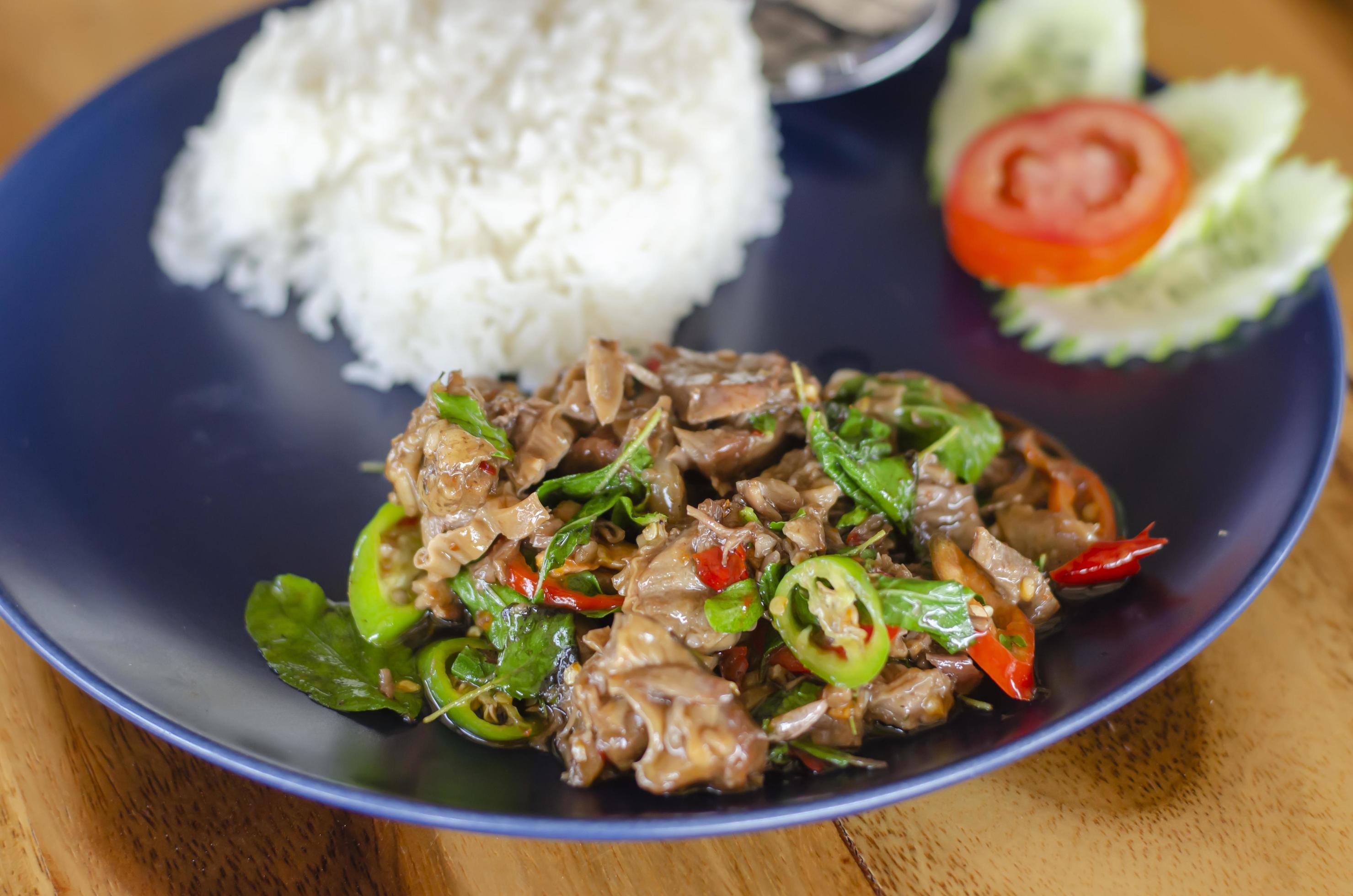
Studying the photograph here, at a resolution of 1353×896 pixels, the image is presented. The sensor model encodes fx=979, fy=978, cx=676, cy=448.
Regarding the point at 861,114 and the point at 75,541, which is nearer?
the point at 75,541

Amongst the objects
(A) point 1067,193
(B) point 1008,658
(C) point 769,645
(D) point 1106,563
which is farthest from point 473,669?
(A) point 1067,193

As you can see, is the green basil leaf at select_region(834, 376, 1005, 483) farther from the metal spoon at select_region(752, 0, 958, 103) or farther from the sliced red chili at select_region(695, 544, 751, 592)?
the metal spoon at select_region(752, 0, 958, 103)

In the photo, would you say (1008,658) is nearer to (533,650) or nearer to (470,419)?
(533,650)

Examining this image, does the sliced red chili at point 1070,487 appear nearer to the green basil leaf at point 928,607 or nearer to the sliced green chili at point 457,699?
the green basil leaf at point 928,607

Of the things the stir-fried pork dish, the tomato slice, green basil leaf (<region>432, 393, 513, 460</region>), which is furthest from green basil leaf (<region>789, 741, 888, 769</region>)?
the tomato slice

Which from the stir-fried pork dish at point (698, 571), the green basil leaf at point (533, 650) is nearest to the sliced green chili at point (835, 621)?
the stir-fried pork dish at point (698, 571)

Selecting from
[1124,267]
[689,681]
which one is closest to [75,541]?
[689,681]

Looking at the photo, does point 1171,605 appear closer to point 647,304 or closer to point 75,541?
point 647,304

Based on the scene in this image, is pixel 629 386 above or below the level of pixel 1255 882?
above
